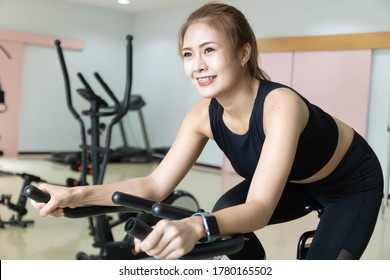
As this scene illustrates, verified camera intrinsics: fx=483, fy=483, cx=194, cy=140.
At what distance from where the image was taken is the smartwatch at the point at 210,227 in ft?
3.24

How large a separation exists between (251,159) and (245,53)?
308 millimetres

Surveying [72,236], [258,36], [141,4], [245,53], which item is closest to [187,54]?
[245,53]

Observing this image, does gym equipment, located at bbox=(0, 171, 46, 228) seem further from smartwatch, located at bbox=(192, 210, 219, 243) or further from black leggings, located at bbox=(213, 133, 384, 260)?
smartwatch, located at bbox=(192, 210, 219, 243)

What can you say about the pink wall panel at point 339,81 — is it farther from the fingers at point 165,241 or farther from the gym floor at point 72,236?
the fingers at point 165,241

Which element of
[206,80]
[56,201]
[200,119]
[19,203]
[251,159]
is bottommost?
[19,203]

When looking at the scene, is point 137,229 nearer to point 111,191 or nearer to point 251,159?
point 111,191

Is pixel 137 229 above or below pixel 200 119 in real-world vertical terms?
below

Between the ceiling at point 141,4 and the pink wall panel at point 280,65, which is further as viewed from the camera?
the ceiling at point 141,4

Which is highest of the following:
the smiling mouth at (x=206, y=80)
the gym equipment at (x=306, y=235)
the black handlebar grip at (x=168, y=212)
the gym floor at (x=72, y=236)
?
the smiling mouth at (x=206, y=80)

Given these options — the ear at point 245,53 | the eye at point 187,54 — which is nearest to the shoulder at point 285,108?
the ear at point 245,53

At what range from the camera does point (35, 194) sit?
121cm

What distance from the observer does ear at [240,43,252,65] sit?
1.33m

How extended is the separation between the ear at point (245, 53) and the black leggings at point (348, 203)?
1.58 feet

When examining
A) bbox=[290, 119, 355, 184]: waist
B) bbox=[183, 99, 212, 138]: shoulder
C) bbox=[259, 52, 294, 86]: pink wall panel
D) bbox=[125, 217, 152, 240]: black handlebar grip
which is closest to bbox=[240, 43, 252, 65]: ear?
bbox=[183, 99, 212, 138]: shoulder
